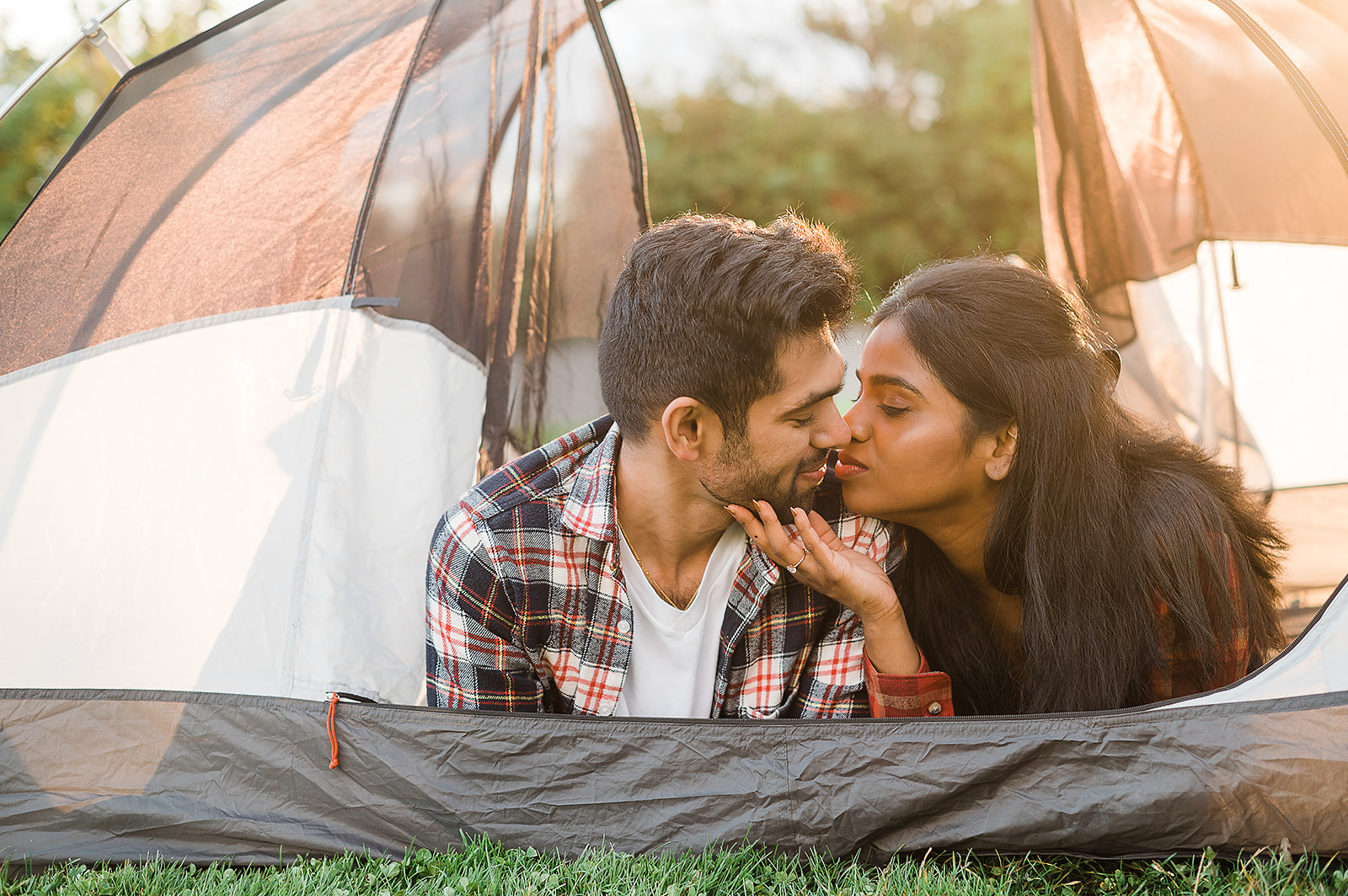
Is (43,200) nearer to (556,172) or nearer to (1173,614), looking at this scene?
(556,172)

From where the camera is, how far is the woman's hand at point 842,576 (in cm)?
157

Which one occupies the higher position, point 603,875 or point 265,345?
point 265,345

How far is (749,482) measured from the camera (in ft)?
5.17

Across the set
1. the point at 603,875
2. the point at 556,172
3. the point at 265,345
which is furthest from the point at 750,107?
the point at 603,875

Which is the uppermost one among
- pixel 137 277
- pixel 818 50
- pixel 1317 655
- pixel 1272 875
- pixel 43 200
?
pixel 818 50

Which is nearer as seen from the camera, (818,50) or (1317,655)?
(1317,655)

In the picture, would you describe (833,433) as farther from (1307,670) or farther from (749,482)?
(1307,670)

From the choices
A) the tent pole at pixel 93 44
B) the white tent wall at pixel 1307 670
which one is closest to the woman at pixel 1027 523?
the white tent wall at pixel 1307 670

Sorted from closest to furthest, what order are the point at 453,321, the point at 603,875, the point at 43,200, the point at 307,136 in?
the point at 603,875 → the point at 43,200 → the point at 307,136 → the point at 453,321

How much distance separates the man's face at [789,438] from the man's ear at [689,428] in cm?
3

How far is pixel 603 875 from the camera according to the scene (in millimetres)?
1326

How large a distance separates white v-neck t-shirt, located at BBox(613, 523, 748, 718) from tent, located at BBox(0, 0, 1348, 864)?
0.86 ft

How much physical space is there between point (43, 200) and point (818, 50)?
10.3 meters

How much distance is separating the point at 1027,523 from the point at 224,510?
4.68 feet
